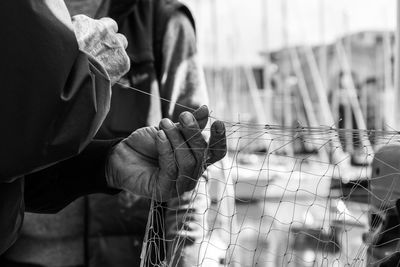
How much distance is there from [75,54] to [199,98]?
553 mm

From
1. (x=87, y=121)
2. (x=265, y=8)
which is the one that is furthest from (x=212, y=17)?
(x=87, y=121)

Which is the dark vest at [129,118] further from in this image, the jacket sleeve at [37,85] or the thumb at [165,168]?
the jacket sleeve at [37,85]

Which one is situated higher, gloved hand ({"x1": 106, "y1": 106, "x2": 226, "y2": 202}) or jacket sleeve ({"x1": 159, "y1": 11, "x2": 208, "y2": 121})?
jacket sleeve ({"x1": 159, "y1": 11, "x2": 208, "y2": 121})

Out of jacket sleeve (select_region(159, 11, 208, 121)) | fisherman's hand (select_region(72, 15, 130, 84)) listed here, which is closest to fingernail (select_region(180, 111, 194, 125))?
fisherman's hand (select_region(72, 15, 130, 84))

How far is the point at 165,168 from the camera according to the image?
0.96 m

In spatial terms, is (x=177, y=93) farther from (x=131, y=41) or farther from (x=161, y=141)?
(x=161, y=141)

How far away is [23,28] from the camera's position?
0.72 m

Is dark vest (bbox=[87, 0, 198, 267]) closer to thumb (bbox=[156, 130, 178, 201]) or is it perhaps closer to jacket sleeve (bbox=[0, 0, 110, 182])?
thumb (bbox=[156, 130, 178, 201])

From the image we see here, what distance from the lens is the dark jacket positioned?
0.73 meters

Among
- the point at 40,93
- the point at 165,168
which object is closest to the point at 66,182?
the point at 165,168

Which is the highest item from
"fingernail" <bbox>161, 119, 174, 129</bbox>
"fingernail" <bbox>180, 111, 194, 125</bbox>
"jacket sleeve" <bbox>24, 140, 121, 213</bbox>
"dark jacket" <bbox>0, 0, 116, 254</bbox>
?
"dark jacket" <bbox>0, 0, 116, 254</bbox>

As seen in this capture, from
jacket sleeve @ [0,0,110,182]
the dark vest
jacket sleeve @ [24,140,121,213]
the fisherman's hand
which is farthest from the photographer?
the dark vest

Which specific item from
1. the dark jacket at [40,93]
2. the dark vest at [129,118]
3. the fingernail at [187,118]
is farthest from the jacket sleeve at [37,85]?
the dark vest at [129,118]

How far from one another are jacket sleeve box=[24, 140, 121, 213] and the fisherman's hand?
0.19m
